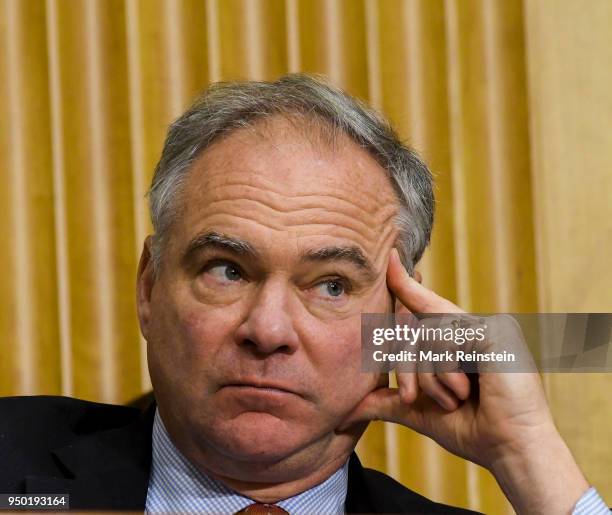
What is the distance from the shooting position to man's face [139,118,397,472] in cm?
140

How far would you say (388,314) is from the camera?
1544 mm

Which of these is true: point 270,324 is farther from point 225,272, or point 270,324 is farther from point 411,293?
point 411,293

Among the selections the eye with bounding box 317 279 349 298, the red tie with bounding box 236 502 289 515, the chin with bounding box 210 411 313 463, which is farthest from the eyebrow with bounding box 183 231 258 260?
the red tie with bounding box 236 502 289 515

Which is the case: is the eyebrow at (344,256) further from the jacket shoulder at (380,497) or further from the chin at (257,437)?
the jacket shoulder at (380,497)

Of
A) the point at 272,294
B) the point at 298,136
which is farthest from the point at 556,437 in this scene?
the point at 298,136

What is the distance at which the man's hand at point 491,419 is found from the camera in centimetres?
142

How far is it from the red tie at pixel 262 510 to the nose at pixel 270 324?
10.1 inches

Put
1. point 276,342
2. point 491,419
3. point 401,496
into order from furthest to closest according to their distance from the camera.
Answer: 1. point 401,496
2. point 491,419
3. point 276,342

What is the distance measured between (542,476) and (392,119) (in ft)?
2.46

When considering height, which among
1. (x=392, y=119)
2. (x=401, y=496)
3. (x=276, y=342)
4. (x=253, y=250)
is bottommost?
(x=401, y=496)

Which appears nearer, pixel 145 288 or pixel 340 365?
pixel 340 365

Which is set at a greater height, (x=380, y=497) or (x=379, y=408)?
(x=379, y=408)

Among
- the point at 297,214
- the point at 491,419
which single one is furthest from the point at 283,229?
the point at 491,419

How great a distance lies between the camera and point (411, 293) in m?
1.51
